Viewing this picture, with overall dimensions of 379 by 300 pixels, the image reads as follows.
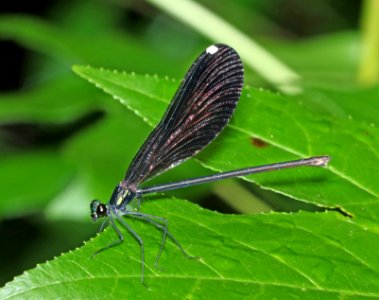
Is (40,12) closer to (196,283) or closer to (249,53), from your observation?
(249,53)

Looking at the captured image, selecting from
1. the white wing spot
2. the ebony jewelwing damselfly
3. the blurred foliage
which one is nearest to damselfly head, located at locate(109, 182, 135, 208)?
the ebony jewelwing damselfly

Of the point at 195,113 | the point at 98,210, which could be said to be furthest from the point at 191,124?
the point at 98,210

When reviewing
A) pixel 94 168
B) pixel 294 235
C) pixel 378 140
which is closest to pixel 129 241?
pixel 294 235

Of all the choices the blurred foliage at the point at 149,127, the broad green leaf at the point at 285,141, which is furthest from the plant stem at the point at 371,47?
the broad green leaf at the point at 285,141

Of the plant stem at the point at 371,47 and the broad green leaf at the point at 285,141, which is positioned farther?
the plant stem at the point at 371,47

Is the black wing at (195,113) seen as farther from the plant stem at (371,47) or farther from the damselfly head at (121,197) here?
the plant stem at (371,47)

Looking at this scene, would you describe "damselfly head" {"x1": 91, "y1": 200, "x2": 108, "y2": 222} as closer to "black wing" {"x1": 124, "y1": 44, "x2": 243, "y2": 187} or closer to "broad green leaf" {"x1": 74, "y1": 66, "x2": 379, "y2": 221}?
"black wing" {"x1": 124, "y1": 44, "x2": 243, "y2": 187}

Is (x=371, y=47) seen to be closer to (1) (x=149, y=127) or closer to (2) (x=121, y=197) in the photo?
(1) (x=149, y=127)
